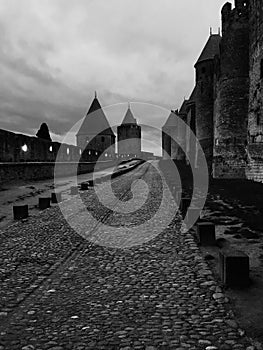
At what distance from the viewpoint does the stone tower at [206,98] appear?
1225 inches

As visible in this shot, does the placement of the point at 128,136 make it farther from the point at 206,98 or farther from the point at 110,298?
the point at 110,298

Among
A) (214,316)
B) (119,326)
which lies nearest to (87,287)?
(119,326)

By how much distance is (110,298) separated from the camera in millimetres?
3494

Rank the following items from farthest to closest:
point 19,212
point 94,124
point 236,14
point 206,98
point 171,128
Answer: point 94,124, point 171,128, point 206,98, point 236,14, point 19,212

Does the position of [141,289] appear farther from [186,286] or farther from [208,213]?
[208,213]

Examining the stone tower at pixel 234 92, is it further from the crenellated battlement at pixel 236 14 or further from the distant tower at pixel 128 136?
the distant tower at pixel 128 136

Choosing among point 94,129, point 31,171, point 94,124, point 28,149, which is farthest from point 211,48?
point 94,124

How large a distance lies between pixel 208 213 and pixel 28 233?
4.59 meters

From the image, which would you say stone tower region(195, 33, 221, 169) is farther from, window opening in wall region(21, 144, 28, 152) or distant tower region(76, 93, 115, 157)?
distant tower region(76, 93, 115, 157)

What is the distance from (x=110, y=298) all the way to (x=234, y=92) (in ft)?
64.9

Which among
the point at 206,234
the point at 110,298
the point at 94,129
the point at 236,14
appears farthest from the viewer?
the point at 94,129

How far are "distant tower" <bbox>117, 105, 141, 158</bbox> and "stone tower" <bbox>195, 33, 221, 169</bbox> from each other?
5592 cm

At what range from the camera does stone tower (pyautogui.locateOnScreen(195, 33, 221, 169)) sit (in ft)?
102

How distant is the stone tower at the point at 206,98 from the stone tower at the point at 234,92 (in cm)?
870
